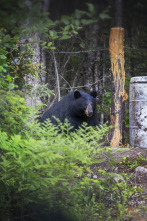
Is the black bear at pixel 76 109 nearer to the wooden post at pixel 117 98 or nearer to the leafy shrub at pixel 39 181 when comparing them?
the wooden post at pixel 117 98

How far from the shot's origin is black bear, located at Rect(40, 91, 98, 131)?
4782mm

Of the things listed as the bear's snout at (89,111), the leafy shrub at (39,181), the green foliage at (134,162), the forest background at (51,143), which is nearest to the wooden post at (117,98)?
the bear's snout at (89,111)

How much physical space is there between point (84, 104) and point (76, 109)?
182 millimetres

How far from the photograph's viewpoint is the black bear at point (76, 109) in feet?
15.7

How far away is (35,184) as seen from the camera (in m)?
1.63

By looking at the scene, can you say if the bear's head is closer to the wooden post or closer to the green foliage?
the wooden post

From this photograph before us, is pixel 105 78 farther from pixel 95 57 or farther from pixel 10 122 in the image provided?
→ pixel 10 122

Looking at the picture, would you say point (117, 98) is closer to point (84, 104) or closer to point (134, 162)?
point (84, 104)

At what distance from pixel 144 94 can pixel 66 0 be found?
3.66 meters

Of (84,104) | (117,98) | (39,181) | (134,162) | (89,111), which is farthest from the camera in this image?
(84,104)

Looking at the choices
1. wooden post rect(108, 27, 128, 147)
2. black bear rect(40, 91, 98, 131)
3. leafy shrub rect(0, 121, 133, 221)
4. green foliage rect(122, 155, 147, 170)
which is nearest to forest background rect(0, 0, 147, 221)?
leafy shrub rect(0, 121, 133, 221)

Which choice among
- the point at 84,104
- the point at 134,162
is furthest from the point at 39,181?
the point at 84,104

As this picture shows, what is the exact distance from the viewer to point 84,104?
15.6 ft

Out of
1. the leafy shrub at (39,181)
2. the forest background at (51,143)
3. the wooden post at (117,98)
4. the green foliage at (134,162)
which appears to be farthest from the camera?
the wooden post at (117,98)
